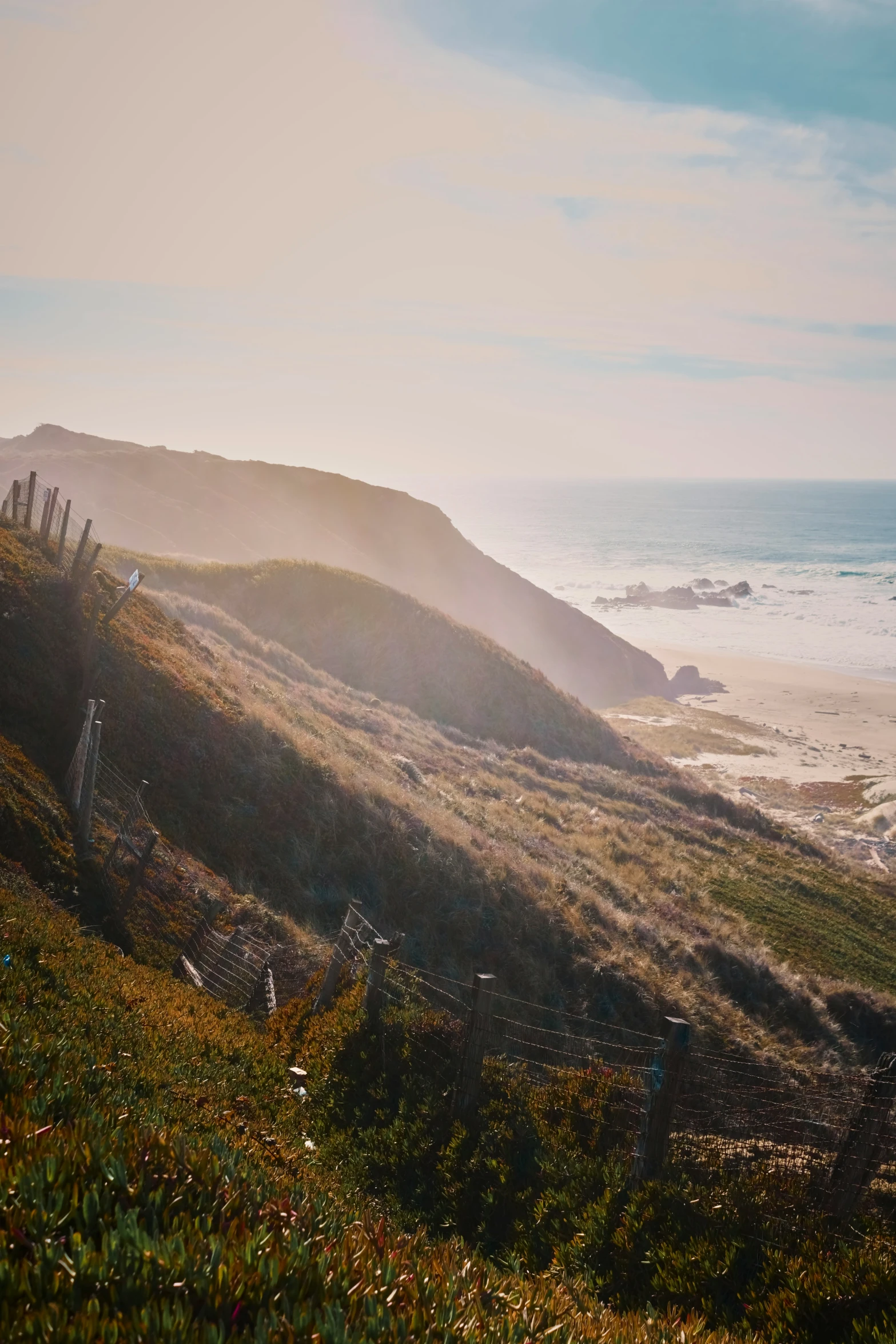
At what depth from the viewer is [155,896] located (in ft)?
40.3

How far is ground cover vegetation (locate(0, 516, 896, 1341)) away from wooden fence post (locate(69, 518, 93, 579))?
658 mm

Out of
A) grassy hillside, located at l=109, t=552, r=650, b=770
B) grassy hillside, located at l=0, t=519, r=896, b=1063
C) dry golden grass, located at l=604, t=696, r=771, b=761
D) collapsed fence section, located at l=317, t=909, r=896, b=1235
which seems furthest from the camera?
dry golden grass, located at l=604, t=696, r=771, b=761

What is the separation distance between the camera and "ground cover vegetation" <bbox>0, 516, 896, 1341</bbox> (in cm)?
309

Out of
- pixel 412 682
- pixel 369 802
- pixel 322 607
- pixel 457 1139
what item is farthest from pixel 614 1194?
pixel 322 607

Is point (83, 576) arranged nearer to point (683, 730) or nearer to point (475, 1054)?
point (475, 1054)

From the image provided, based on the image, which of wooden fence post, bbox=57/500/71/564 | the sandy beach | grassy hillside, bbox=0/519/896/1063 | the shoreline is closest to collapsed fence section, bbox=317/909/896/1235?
grassy hillside, bbox=0/519/896/1063

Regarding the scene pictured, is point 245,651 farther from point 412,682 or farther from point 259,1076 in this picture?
point 259,1076

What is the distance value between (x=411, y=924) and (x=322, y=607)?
29.1 m

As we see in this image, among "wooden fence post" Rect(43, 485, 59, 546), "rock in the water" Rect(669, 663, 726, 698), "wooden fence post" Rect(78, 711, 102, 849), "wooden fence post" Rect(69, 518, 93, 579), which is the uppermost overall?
"wooden fence post" Rect(43, 485, 59, 546)

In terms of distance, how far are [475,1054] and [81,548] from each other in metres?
16.0

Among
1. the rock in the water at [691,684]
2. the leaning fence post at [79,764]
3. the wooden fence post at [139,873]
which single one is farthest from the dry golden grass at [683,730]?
the wooden fence post at [139,873]

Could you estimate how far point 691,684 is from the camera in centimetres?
7319

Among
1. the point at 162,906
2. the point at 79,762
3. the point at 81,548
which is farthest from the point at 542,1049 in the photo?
the point at 81,548

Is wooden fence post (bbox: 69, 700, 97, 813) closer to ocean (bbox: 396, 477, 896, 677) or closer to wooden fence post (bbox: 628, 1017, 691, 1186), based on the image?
wooden fence post (bbox: 628, 1017, 691, 1186)
